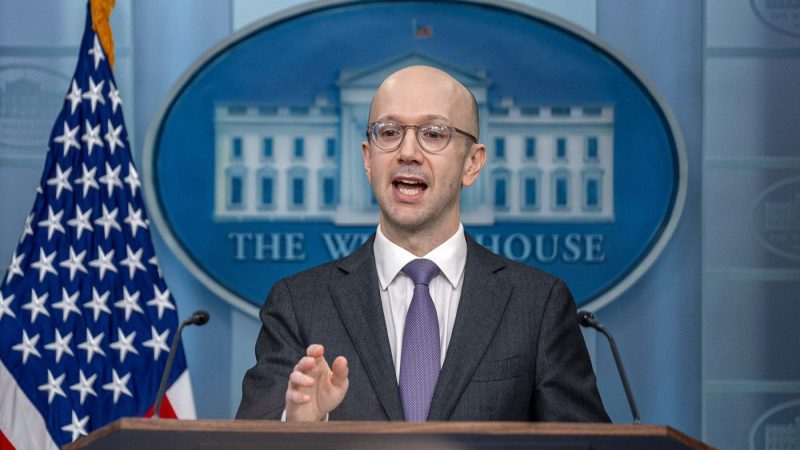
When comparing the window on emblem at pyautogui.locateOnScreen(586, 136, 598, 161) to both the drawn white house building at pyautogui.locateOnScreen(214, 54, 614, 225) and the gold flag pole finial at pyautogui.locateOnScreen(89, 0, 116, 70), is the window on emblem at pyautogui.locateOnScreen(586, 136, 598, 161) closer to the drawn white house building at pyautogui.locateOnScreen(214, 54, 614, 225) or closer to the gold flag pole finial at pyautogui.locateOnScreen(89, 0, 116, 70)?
the drawn white house building at pyautogui.locateOnScreen(214, 54, 614, 225)

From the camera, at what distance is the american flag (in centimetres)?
393

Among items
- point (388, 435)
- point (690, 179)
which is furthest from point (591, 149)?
point (388, 435)

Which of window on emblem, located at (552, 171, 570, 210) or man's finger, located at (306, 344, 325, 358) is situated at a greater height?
window on emblem, located at (552, 171, 570, 210)

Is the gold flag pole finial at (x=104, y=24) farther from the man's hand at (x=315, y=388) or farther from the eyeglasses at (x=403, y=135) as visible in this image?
the man's hand at (x=315, y=388)

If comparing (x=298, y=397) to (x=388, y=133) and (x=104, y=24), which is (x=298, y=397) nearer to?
(x=388, y=133)

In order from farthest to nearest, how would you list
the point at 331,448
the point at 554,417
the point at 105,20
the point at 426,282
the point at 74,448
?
the point at 105,20, the point at 426,282, the point at 554,417, the point at 74,448, the point at 331,448

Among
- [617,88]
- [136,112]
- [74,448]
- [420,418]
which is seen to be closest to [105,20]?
[136,112]

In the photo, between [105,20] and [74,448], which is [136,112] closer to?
[105,20]

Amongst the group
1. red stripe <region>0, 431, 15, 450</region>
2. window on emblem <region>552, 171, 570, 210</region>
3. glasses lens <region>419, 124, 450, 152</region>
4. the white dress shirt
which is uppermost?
glasses lens <region>419, 124, 450, 152</region>

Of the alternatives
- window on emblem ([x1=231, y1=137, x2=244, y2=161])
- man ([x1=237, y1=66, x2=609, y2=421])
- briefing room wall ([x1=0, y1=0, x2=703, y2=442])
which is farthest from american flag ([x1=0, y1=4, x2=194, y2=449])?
man ([x1=237, y1=66, x2=609, y2=421])

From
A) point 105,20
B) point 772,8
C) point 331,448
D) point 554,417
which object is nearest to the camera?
point 331,448

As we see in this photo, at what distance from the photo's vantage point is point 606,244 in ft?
14.5

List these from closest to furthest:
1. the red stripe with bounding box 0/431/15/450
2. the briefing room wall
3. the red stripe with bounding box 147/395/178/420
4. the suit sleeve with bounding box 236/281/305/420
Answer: the suit sleeve with bounding box 236/281/305/420 < the red stripe with bounding box 0/431/15/450 < the red stripe with bounding box 147/395/178/420 < the briefing room wall

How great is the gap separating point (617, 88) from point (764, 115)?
1.94ft
